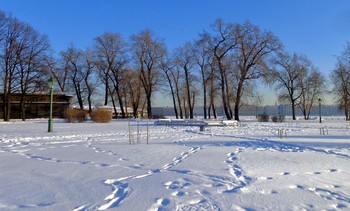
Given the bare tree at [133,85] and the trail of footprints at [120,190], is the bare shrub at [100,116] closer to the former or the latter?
the bare tree at [133,85]

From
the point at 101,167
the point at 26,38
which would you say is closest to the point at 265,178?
the point at 101,167

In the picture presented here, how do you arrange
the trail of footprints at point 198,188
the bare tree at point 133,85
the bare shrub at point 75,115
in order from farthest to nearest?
the bare tree at point 133,85, the bare shrub at point 75,115, the trail of footprints at point 198,188

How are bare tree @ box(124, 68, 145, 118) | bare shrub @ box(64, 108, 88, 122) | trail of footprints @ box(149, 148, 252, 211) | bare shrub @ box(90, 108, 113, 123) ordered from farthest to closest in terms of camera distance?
1. bare tree @ box(124, 68, 145, 118)
2. bare shrub @ box(64, 108, 88, 122)
3. bare shrub @ box(90, 108, 113, 123)
4. trail of footprints @ box(149, 148, 252, 211)

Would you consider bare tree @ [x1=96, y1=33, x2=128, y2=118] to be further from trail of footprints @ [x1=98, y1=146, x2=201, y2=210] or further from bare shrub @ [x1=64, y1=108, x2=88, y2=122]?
trail of footprints @ [x1=98, y1=146, x2=201, y2=210]

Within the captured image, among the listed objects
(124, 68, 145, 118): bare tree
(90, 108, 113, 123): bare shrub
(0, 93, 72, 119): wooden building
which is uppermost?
(124, 68, 145, 118): bare tree

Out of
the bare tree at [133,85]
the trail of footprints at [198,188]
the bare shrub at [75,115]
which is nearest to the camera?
the trail of footprints at [198,188]

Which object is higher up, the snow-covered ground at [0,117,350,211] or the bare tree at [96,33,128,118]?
the bare tree at [96,33,128,118]

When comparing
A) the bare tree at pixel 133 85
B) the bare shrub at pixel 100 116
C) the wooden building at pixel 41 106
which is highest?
the bare tree at pixel 133 85

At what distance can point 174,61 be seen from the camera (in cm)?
4881

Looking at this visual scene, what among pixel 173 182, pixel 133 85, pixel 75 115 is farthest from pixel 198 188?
pixel 133 85

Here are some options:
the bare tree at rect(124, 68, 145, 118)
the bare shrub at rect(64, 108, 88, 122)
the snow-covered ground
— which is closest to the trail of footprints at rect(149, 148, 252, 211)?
the snow-covered ground

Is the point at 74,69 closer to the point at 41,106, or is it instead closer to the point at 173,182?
the point at 41,106

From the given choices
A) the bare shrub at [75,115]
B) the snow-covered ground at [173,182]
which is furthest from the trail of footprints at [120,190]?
the bare shrub at [75,115]

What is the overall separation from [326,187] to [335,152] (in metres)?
5.05
